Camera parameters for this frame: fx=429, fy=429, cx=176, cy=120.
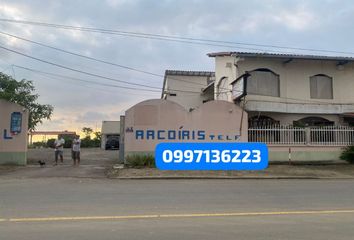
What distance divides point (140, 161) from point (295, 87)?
37.5ft

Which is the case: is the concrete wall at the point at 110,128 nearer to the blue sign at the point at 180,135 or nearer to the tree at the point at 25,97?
the tree at the point at 25,97

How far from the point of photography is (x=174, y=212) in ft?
29.3

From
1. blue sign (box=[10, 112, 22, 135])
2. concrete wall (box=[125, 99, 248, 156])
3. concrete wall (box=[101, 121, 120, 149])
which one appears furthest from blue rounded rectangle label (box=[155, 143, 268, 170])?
concrete wall (box=[101, 121, 120, 149])

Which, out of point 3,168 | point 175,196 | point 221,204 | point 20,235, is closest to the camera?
point 20,235

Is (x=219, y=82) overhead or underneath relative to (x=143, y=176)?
overhead

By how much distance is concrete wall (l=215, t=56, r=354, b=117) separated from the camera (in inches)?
1030

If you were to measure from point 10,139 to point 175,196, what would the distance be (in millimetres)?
13717

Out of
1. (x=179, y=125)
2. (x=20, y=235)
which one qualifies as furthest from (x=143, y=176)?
(x=20, y=235)

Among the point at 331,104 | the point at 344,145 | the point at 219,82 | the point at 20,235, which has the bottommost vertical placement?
the point at 20,235

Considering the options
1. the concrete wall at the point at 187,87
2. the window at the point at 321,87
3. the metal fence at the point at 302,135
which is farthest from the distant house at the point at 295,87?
the concrete wall at the point at 187,87

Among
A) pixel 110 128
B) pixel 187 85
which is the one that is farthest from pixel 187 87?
pixel 110 128

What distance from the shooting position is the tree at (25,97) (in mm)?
27812

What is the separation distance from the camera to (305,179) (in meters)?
17.9

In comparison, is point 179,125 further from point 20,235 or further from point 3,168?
point 20,235
